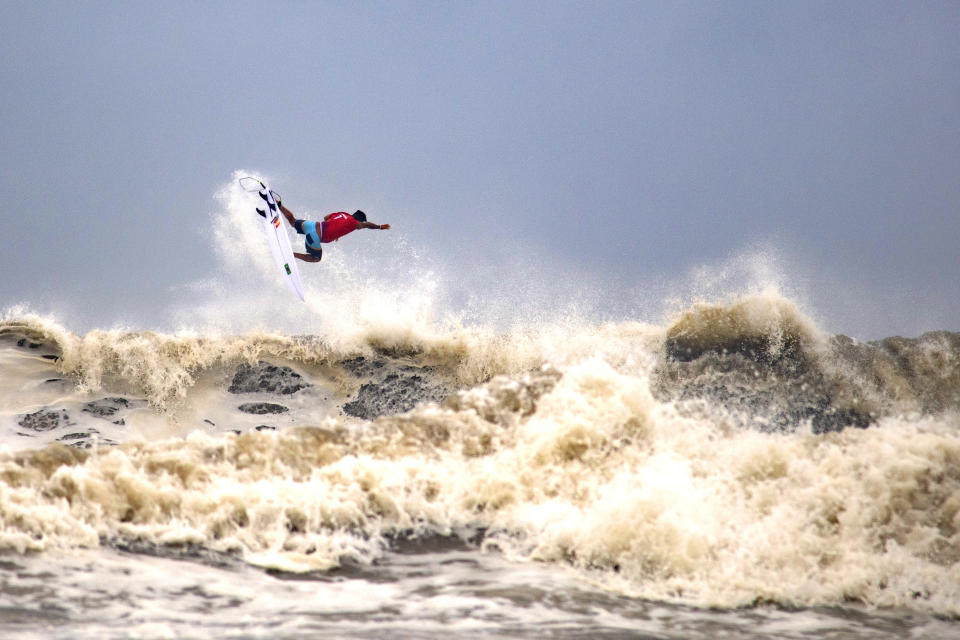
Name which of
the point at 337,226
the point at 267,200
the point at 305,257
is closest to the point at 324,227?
the point at 337,226

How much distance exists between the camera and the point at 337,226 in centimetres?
858

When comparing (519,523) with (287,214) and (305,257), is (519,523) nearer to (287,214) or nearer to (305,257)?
(305,257)

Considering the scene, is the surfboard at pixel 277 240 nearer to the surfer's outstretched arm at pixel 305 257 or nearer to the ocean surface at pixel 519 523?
the surfer's outstretched arm at pixel 305 257

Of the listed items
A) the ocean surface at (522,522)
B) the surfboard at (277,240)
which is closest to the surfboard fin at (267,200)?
the surfboard at (277,240)

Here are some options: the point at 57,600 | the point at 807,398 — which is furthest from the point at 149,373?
the point at 807,398

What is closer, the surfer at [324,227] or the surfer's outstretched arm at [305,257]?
the surfer at [324,227]

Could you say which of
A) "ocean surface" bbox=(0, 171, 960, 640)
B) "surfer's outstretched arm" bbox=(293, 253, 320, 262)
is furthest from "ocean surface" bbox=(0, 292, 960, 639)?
"surfer's outstretched arm" bbox=(293, 253, 320, 262)

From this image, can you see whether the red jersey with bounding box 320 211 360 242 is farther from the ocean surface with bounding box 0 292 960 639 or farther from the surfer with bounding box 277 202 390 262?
the ocean surface with bounding box 0 292 960 639

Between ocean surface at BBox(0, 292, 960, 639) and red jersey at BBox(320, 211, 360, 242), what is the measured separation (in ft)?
8.45

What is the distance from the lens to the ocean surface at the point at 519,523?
Answer: 12.1 feet

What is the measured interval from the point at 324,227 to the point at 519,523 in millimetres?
4707

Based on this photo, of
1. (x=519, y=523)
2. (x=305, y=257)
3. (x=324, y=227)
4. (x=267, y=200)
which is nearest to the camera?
(x=519, y=523)

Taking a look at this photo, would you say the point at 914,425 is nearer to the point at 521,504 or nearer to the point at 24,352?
the point at 521,504

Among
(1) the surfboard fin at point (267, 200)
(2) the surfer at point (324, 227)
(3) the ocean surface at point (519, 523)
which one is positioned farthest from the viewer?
(1) the surfboard fin at point (267, 200)
